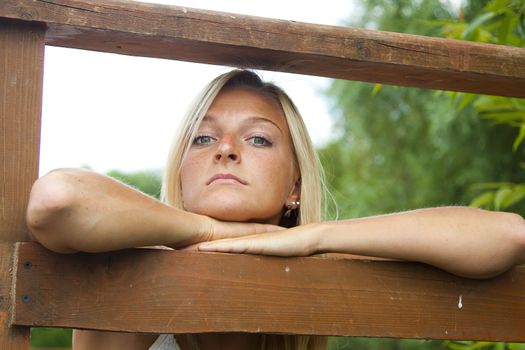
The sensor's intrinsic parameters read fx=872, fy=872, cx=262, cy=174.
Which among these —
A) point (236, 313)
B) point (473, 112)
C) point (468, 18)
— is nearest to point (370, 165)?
point (473, 112)

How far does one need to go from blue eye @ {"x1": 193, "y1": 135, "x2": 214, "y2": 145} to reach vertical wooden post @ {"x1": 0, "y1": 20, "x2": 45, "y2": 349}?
0.60 m

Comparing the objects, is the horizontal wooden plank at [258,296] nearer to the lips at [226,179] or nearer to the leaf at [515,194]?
the lips at [226,179]

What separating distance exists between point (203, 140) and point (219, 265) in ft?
1.88

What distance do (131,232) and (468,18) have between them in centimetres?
497

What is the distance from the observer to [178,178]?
2195mm

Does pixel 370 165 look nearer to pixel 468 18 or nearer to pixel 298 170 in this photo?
pixel 468 18

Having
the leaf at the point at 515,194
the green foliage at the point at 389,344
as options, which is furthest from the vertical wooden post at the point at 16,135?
the green foliage at the point at 389,344

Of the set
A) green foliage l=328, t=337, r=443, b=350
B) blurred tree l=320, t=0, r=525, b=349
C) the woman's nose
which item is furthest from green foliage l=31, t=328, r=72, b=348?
the woman's nose

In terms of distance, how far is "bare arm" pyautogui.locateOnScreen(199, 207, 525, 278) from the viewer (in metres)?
1.69

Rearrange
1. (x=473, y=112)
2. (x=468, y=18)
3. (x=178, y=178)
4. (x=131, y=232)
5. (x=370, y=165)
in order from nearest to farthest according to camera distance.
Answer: (x=131, y=232) < (x=178, y=178) < (x=468, y=18) < (x=473, y=112) < (x=370, y=165)

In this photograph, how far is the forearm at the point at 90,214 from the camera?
55.5 inches

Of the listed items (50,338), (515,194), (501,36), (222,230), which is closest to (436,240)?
(222,230)

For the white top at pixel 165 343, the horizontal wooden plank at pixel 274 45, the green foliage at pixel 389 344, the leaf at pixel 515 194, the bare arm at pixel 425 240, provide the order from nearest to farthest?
1. the horizontal wooden plank at pixel 274 45
2. the bare arm at pixel 425 240
3. the white top at pixel 165 343
4. the leaf at pixel 515 194
5. the green foliage at pixel 389 344

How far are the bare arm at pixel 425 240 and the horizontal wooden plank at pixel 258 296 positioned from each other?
0.12ft
